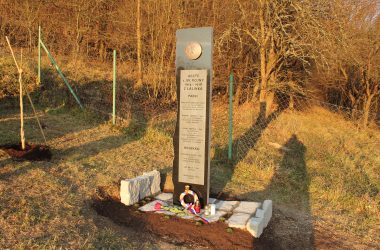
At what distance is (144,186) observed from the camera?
5309 millimetres

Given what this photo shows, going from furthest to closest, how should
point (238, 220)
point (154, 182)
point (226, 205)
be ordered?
point (154, 182)
point (226, 205)
point (238, 220)

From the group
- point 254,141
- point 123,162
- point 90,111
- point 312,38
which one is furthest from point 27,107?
point 312,38

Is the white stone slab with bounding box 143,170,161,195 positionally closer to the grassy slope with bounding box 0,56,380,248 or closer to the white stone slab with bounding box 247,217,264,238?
the grassy slope with bounding box 0,56,380,248

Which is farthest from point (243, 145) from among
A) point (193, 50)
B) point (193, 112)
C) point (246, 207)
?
point (193, 50)

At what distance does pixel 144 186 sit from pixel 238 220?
1.49 metres

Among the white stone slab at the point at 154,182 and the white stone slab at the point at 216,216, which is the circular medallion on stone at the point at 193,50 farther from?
the white stone slab at the point at 216,216

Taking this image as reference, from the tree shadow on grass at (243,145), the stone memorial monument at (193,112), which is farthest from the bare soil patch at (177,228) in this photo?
the tree shadow on grass at (243,145)

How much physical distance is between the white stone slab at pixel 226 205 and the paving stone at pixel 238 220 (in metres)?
0.26

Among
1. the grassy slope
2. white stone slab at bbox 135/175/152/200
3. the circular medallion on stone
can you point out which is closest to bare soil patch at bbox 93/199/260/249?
the grassy slope

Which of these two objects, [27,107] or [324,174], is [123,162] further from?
[27,107]

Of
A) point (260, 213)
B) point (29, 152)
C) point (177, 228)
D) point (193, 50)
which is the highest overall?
point (193, 50)

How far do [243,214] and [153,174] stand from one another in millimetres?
1503

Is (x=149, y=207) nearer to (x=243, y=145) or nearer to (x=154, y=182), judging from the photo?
(x=154, y=182)

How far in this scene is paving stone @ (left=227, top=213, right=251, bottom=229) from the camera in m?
4.45
